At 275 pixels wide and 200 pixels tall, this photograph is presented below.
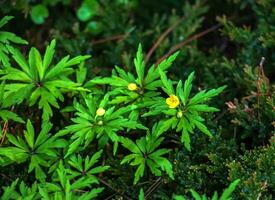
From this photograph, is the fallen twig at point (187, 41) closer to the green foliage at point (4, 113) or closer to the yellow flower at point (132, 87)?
the yellow flower at point (132, 87)

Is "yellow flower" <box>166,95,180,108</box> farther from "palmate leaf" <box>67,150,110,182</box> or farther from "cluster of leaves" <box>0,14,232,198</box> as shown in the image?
"palmate leaf" <box>67,150,110,182</box>

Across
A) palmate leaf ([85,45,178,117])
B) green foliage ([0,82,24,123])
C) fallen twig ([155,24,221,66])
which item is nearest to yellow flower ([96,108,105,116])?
palmate leaf ([85,45,178,117])

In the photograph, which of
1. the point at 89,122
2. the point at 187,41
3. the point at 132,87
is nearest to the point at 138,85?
the point at 132,87

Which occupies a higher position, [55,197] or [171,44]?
[171,44]

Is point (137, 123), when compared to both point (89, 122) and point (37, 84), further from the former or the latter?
point (37, 84)

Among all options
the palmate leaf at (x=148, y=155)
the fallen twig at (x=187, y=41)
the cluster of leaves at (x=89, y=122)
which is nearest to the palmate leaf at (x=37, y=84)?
the cluster of leaves at (x=89, y=122)

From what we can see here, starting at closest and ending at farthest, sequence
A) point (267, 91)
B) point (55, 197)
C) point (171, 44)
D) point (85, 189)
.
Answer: point (55, 197), point (85, 189), point (267, 91), point (171, 44)

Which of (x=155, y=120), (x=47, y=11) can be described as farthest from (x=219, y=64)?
(x=47, y=11)

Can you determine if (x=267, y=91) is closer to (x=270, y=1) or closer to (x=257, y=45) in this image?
(x=257, y=45)

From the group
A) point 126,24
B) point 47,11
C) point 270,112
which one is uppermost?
point 47,11
